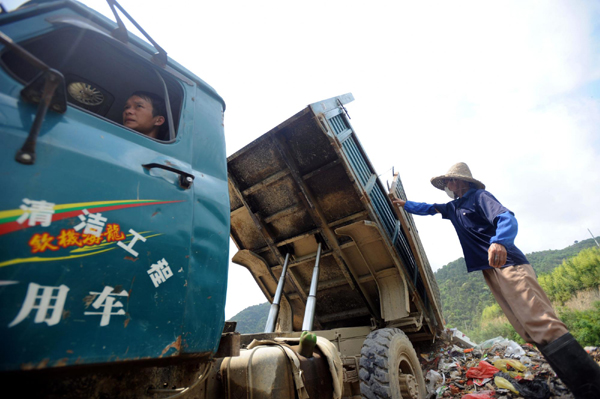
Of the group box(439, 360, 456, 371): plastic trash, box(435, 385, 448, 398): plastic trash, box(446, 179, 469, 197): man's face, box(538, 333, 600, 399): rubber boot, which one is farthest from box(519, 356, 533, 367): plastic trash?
box(446, 179, 469, 197): man's face

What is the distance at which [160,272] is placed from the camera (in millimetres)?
1095

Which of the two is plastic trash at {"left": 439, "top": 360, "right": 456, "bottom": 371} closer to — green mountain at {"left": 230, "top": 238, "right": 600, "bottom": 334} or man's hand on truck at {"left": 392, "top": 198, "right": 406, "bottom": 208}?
man's hand on truck at {"left": 392, "top": 198, "right": 406, "bottom": 208}

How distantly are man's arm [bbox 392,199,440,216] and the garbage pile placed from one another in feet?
6.09

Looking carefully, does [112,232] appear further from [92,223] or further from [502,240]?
[502,240]

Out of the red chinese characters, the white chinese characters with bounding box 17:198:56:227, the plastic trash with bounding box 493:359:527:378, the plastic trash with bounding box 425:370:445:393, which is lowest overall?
the plastic trash with bounding box 425:370:445:393

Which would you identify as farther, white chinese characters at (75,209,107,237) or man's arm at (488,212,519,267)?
man's arm at (488,212,519,267)

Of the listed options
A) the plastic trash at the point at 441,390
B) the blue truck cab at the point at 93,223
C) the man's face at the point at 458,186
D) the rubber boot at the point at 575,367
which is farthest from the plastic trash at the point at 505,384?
the blue truck cab at the point at 93,223

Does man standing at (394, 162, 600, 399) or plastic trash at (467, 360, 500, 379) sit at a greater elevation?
man standing at (394, 162, 600, 399)

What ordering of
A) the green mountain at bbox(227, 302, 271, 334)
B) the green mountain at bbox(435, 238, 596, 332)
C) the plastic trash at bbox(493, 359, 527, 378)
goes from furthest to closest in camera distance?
the green mountain at bbox(227, 302, 271, 334) → the green mountain at bbox(435, 238, 596, 332) → the plastic trash at bbox(493, 359, 527, 378)

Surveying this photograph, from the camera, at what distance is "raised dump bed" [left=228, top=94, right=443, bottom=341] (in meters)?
3.27

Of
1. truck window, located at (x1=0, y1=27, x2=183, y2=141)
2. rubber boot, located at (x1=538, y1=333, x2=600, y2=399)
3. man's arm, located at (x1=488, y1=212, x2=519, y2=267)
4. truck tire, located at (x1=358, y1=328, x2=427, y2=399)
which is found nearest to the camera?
truck window, located at (x1=0, y1=27, x2=183, y2=141)

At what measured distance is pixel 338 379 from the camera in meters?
1.79

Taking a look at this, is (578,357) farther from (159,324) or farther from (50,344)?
(50,344)

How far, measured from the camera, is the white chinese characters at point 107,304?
902mm
